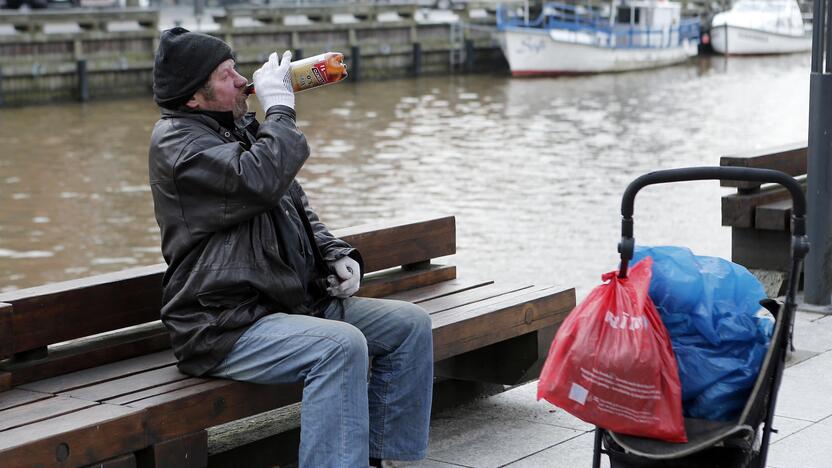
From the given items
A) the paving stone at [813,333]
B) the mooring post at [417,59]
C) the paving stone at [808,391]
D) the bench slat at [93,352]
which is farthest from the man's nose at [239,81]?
the mooring post at [417,59]

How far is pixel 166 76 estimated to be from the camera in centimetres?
400

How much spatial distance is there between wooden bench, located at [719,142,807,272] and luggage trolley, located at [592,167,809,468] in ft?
13.2

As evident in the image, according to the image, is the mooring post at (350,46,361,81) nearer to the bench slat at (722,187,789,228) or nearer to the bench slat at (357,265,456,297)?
the bench slat at (722,187,789,228)

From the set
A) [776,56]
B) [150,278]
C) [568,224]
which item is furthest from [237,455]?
[776,56]

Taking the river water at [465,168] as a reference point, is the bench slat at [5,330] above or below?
above

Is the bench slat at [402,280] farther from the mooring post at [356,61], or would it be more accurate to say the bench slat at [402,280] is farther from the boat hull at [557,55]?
the boat hull at [557,55]

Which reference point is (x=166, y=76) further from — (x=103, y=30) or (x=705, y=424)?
(x=103, y=30)

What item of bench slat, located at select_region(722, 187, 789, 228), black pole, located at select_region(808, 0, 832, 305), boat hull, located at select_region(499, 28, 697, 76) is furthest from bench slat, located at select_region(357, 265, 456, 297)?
boat hull, located at select_region(499, 28, 697, 76)

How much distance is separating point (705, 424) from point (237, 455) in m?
1.81

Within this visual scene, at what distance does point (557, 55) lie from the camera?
3681 cm

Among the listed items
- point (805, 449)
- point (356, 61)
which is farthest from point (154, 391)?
point (356, 61)

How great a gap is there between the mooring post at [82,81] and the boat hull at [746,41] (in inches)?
952

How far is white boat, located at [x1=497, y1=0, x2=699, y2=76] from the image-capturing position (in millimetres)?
36281

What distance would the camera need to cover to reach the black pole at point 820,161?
6523 millimetres
